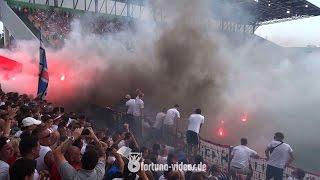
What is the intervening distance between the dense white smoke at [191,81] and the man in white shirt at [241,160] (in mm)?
7197

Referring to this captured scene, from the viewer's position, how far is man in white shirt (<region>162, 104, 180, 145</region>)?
462 inches

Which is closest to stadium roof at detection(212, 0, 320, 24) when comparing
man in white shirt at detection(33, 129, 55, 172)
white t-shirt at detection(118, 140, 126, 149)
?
white t-shirt at detection(118, 140, 126, 149)

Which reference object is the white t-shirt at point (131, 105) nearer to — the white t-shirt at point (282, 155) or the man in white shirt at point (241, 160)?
the man in white shirt at point (241, 160)

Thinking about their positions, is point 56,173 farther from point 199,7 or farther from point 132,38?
point 132,38

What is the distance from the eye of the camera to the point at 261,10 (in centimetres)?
2914

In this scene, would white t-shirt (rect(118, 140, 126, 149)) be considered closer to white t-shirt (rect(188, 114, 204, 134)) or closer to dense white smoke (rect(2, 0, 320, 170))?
white t-shirt (rect(188, 114, 204, 134))

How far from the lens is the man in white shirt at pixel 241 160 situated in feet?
27.1

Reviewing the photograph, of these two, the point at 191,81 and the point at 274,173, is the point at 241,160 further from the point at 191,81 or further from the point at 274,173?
the point at 191,81

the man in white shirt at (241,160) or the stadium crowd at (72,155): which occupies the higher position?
the stadium crowd at (72,155)

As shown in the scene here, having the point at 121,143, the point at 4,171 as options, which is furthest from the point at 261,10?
the point at 4,171

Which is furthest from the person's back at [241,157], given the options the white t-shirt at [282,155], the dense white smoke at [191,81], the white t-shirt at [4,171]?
the dense white smoke at [191,81]

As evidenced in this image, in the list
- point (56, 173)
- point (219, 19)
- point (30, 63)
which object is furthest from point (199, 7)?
point (56, 173)

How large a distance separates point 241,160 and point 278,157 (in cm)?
75

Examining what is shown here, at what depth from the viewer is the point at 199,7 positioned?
17188 millimetres
